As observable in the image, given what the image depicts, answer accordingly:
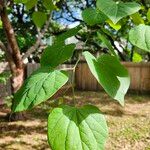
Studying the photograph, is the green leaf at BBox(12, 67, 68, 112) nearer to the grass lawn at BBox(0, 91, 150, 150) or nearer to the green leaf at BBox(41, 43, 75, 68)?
the green leaf at BBox(41, 43, 75, 68)

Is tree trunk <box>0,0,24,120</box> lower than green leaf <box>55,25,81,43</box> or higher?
lower

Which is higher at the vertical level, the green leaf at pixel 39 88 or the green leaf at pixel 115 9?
the green leaf at pixel 115 9

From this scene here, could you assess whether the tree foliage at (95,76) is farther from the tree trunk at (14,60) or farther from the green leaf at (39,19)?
the tree trunk at (14,60)

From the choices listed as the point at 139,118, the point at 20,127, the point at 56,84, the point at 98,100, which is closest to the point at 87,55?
the point at 56,84

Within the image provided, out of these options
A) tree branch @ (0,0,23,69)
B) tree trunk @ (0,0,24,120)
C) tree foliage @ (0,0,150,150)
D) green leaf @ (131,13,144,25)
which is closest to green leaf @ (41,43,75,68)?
tree foliage @ (0,0,150,150)

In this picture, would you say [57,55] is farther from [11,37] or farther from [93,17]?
[11,37]

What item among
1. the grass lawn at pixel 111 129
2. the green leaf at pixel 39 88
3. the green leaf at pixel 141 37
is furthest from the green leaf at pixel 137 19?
the grass lawn at pixel 111 129

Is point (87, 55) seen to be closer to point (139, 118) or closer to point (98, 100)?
point (139, 118)

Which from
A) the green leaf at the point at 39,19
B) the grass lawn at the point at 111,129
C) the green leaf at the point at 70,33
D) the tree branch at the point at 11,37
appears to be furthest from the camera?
the tree branch at the point at 11,37
